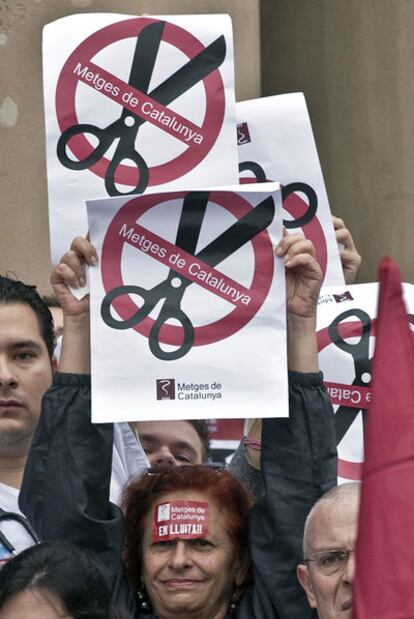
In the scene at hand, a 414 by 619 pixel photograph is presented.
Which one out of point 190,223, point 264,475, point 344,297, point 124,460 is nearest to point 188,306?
point 190,223

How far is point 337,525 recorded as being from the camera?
443 cm

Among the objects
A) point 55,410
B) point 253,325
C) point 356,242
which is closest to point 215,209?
point 253,325

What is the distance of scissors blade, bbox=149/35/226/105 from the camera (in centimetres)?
493

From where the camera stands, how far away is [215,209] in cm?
463

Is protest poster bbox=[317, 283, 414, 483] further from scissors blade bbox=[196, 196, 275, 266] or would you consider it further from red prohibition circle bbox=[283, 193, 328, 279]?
scissors blade bbox=[196, 196, 275, 266]

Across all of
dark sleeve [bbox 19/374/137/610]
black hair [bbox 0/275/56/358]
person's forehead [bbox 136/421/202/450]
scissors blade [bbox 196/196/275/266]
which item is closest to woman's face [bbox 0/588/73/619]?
dark sleeve [bbox 19/374/137/610]

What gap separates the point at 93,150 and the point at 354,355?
3.58 feet

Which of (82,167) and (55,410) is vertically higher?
(82,167)

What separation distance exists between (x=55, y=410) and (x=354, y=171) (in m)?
3.72

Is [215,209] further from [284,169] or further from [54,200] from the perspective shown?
[284,169]

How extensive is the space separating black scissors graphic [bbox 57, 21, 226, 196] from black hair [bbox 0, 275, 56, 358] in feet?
1.75

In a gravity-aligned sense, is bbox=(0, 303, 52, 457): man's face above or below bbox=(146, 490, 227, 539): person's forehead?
above

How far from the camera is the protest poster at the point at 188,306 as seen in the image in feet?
15.0

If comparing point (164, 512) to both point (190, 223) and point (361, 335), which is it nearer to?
point (190, 223)
